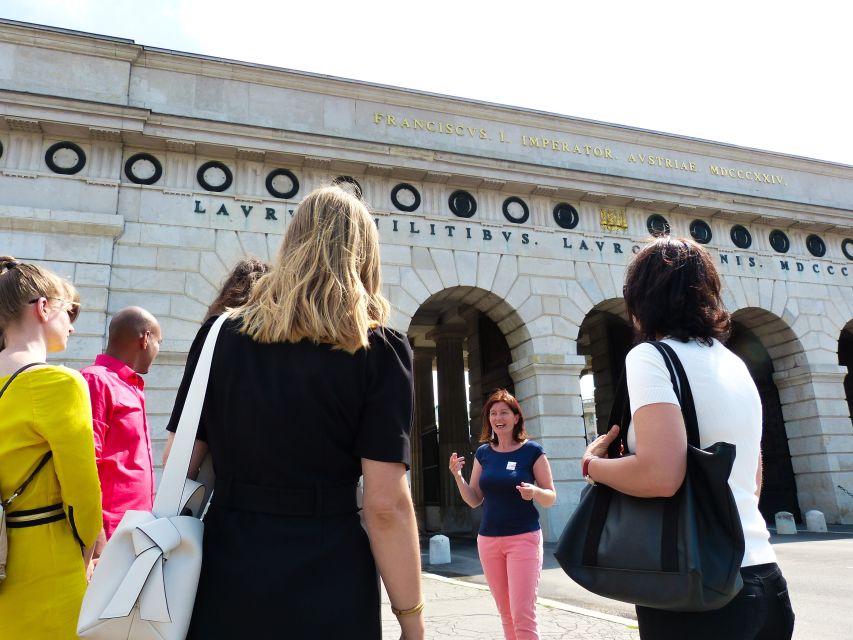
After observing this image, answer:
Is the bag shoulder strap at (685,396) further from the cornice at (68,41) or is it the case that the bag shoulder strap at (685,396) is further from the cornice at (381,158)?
the cornice at (68,41)

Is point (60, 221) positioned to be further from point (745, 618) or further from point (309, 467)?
point (745, 618)

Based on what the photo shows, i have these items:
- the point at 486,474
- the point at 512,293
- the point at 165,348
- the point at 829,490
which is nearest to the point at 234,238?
the point at 165,348

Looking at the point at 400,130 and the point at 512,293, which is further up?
the point at 400,130

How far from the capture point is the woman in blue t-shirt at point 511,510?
173 inches

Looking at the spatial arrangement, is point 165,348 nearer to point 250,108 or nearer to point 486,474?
point 250,108

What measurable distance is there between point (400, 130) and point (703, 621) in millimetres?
13704

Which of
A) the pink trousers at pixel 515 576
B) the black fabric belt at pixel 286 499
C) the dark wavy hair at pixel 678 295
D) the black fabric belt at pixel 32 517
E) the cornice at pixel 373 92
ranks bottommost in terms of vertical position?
the pink trousers at pixel 515 576

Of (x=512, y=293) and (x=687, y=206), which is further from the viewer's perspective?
(x=687, y=206)

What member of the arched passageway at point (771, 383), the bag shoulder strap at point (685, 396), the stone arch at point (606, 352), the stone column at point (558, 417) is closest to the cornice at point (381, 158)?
the arched passageway at point (771, 383)

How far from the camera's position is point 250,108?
536 inches

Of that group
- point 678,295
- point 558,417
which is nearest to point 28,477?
point 678,295

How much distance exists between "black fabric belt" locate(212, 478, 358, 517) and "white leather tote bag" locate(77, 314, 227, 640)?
15cm

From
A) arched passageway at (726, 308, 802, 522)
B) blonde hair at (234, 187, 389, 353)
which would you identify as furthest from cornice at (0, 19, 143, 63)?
arched passageway at (726, 308, 802, 522)

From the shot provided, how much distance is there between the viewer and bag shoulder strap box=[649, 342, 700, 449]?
2.13 metres
